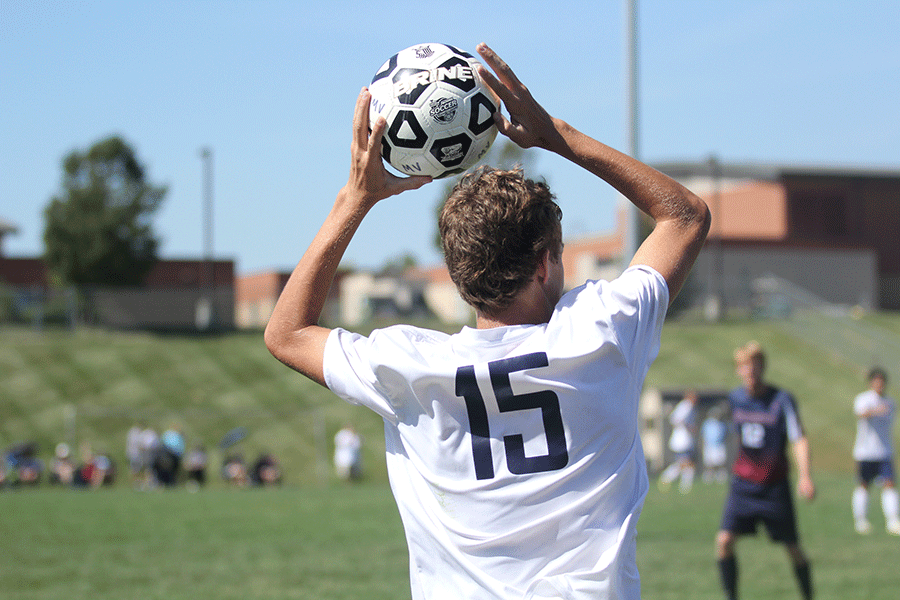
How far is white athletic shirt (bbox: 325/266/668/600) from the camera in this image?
2.17 meters

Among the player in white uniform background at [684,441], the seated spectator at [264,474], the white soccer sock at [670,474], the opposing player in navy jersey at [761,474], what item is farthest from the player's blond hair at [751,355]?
the seated spectator at [264,474]

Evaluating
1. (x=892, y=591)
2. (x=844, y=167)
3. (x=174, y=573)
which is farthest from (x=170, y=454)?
(x=844, y=167)

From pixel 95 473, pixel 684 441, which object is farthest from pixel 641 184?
pixel 95 473

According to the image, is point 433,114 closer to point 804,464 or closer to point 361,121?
point 361,121

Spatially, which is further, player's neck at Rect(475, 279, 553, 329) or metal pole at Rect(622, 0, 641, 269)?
metal pole at Rect(622, 0, 641, 269)

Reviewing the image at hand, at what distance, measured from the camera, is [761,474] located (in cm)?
823

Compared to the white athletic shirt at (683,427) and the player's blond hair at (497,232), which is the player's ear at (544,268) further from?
the white athletic shirt at (683,427)

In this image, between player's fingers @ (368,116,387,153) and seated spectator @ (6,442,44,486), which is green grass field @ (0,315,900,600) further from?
player's fingers @ (368,116,387,153)

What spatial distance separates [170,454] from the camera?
988 inches

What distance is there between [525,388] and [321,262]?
2.21 feet

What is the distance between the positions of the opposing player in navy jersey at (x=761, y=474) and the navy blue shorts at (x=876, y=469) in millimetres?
5198

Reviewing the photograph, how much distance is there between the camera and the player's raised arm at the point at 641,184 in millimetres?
2334

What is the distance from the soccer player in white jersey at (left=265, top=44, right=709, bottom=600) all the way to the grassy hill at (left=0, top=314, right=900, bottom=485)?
86.5 feet

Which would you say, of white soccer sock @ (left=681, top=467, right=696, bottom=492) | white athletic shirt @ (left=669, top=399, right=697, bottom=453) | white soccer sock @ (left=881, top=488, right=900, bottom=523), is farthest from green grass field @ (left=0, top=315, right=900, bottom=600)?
white athletic shirt @ (left=669, top=399, right=697, bottom=453)
